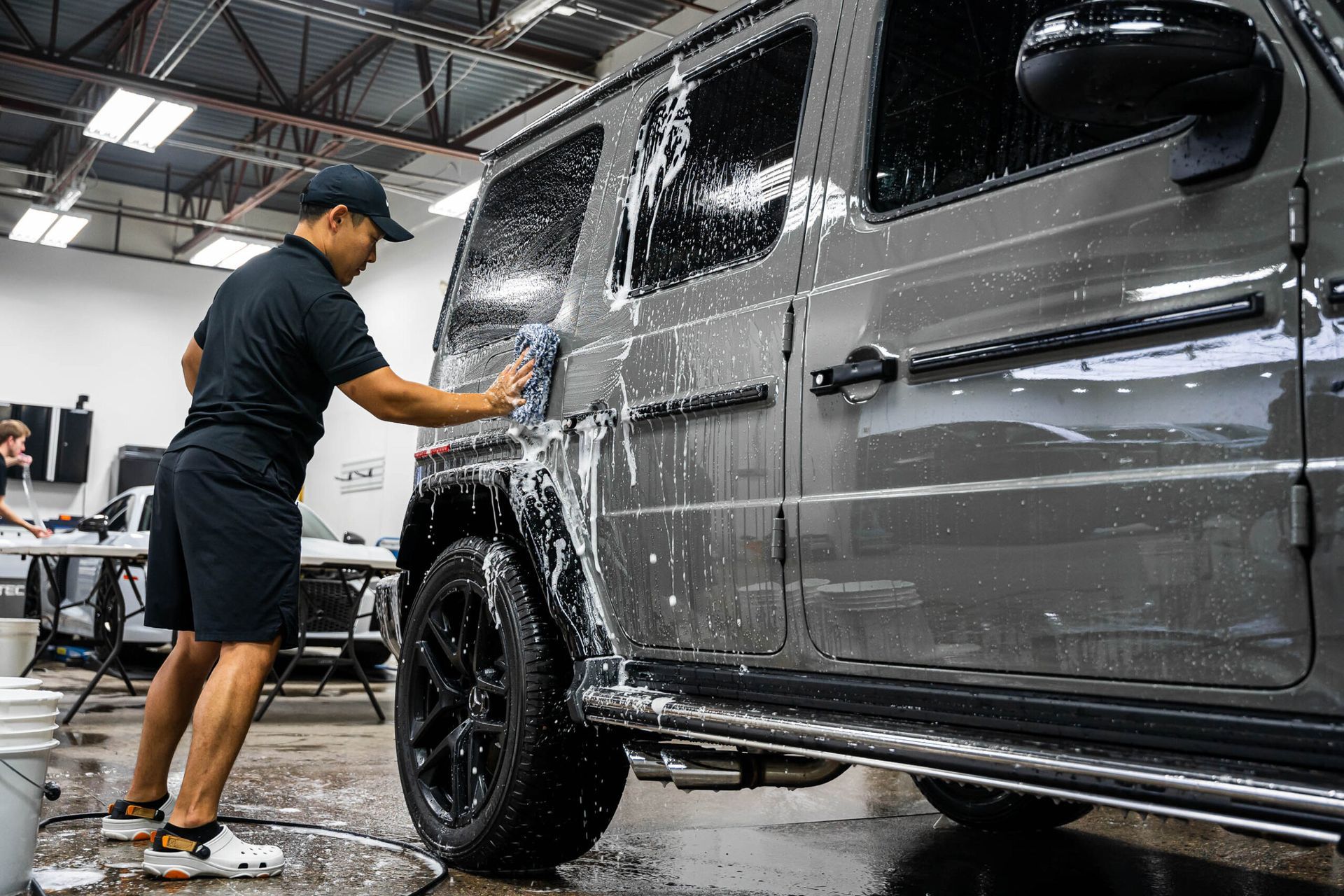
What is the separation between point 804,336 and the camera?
2.47 meters

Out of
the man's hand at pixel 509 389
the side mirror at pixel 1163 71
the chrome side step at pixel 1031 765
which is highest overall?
the side mirror at pixel 1163 71

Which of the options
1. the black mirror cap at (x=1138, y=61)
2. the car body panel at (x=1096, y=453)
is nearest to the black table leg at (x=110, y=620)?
the car body panel at (x=1096, y=453)

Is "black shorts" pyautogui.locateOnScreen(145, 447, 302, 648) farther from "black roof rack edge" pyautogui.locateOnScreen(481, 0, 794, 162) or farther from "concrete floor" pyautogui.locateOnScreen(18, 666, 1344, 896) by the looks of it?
"black roof rack edge" pyautogui.locateOnScreen(481, 0, 794, 162)

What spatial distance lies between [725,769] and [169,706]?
69.4 inches

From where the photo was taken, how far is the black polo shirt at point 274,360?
3268mm

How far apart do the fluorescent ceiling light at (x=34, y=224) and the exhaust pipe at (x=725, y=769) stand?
54.7ft

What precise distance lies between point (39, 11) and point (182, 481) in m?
11.8

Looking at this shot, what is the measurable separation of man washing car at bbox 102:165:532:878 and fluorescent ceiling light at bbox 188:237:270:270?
15.1 m

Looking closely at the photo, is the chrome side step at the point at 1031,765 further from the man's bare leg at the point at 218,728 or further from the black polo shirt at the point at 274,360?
the black polo shirt at the point at 274,360

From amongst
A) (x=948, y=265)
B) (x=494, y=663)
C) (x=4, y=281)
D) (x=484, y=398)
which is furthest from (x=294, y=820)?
(x=4, y=281)

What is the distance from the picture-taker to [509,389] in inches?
126

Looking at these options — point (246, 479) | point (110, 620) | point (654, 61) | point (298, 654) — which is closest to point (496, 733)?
point (246, 479)

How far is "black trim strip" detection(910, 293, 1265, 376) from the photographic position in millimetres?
1697

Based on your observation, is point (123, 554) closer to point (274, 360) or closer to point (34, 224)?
point (274, 360)
